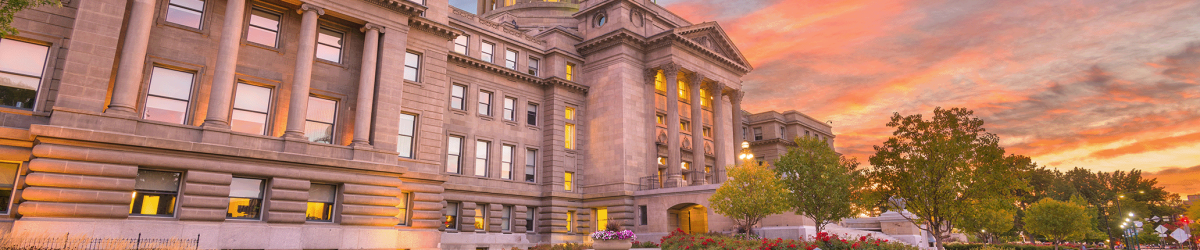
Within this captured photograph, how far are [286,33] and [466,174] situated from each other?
15.6m

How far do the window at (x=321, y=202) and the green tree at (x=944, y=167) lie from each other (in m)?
24.2

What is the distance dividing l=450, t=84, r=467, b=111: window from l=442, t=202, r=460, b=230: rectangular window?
6.08 metres

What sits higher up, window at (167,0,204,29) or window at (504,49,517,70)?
window at (504,49,517,70)

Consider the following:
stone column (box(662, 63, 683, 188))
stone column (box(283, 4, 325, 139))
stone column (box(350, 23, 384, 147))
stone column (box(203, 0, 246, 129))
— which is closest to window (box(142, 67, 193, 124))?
stone column (box(203, 0, 246, 129))

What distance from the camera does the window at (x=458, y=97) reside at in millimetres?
37750

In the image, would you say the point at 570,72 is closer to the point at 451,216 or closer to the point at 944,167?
the point at 451,216

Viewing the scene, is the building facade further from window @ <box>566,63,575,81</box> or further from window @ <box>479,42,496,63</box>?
window @ <box>566,63,575,81</box>

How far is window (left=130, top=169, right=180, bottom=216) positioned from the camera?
18938 millimetres

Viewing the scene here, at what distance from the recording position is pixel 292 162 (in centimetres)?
2150

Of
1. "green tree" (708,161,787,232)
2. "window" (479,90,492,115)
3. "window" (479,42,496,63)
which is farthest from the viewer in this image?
"window" (479,42,496,63)

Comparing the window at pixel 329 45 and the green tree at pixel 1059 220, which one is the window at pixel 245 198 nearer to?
the window at pixel 329 45

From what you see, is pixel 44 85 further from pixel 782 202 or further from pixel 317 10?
pixel 782 202

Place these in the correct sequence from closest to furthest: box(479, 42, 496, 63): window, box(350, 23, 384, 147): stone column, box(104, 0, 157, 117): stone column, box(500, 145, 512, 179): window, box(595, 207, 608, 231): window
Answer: box(104, 0, 157, 117): stone column → box(350, 23, 384, 147): stone column → box(500, 145, 512, 179): window → box(479, 42, 496, 63): window → box(595, 207, 608, 231): window

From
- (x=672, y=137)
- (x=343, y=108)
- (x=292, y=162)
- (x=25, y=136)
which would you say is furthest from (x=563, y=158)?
(x=25, y=136)
